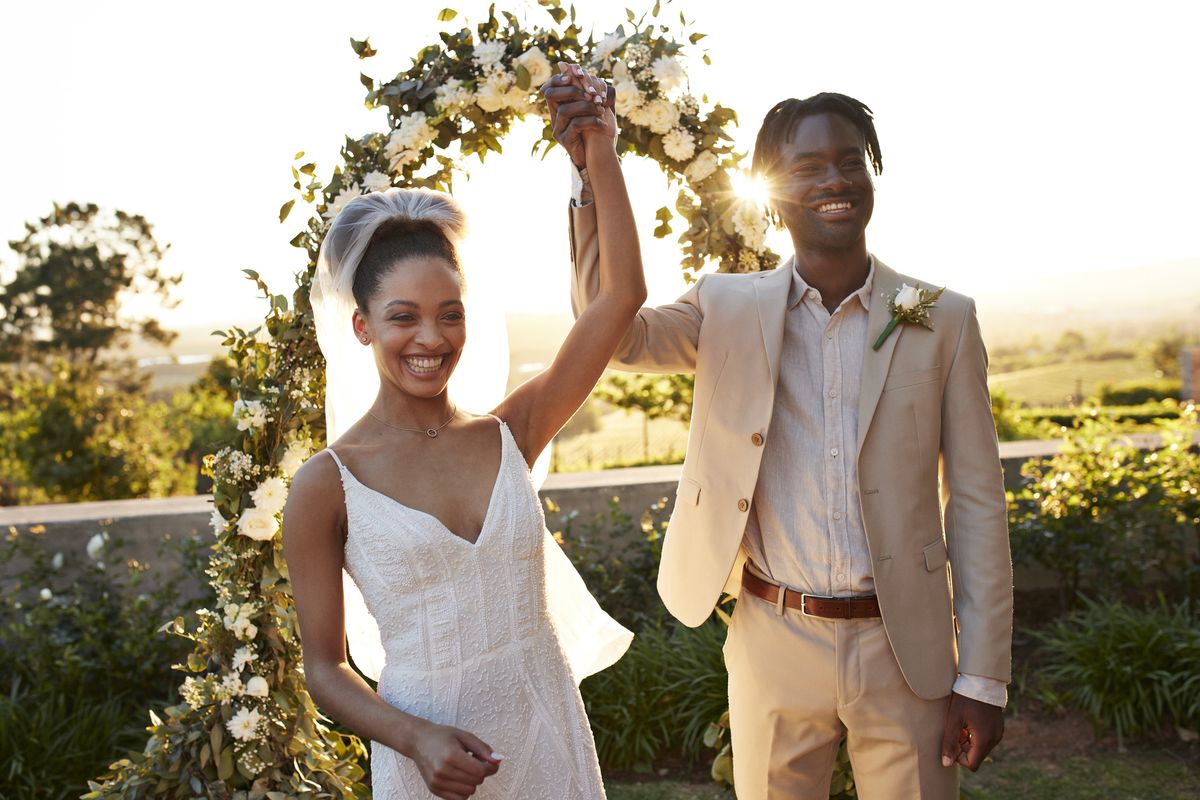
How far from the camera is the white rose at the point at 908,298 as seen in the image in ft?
8.27

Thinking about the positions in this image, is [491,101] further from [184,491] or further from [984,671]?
[184,491]

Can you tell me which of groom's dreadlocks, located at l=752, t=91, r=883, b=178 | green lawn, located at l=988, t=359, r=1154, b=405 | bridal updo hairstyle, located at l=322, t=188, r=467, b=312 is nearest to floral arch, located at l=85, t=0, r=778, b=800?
groom's dreadlocks, located at l=752, t=91, r=883, b=178

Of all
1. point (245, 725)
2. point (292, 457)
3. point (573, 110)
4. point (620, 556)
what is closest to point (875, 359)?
point (573, 110)

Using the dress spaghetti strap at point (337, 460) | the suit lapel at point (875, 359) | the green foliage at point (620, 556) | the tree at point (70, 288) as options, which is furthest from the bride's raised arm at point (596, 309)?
the tree at point (70, 288)

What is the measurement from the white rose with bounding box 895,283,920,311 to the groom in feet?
0.18

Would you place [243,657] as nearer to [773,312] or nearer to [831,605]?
[831,605]

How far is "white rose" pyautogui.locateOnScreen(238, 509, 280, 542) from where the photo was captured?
3471mm

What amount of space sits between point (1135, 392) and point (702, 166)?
1630 centimetres

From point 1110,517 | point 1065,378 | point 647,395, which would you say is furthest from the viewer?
point 1065,378

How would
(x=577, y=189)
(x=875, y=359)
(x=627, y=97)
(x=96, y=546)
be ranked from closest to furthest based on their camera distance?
(x=577, y=189), (x=875, y=359), (x=627, y=97), (x=96, y=546)

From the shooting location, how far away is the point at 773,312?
2.62 metres

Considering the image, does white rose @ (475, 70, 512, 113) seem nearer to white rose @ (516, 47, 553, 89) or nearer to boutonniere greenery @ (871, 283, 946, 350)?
white rose @ (516, 47, 553, 89)

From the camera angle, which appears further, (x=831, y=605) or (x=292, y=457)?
(x=292, y=457)

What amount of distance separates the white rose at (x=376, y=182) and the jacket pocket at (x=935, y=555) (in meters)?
1.98
